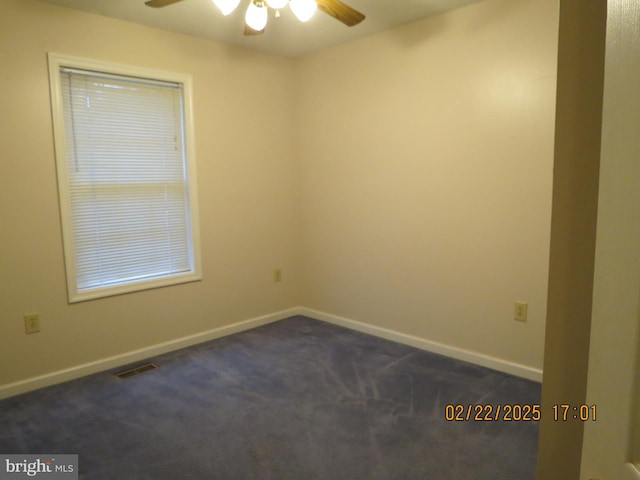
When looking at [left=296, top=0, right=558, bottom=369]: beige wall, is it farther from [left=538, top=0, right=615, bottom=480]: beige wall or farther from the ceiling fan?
[left=538, top=0, right=615, bottom=480]: beige wall

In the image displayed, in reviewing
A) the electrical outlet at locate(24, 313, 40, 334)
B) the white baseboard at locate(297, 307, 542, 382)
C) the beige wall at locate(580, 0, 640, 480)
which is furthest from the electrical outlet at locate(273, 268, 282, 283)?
the beige wall at locate(580, 0, 640, 480)

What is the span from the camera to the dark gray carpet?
1.91 meters

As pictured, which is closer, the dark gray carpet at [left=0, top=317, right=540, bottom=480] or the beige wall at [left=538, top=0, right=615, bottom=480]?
the beige wall at [left=538, top=0, right=615, bottom=480]

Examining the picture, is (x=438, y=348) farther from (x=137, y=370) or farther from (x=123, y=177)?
(x=123, y=177)

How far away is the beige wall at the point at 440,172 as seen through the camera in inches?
102

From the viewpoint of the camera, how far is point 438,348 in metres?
3.15

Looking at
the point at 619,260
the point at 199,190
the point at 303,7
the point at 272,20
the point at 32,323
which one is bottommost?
the point at 32,323

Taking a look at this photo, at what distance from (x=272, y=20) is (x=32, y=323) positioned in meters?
2.52

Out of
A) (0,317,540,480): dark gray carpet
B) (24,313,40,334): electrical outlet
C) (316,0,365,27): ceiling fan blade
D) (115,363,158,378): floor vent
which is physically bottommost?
(0,317,540,480): dark gray carpet

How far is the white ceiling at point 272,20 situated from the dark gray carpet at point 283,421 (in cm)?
236

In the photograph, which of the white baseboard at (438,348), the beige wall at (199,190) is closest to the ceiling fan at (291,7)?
the beige wall at (199,190)

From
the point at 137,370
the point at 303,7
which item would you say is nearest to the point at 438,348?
the point at 137,370

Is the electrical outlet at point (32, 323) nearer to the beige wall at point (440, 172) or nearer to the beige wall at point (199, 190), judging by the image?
the beige wall at point (199, 190)

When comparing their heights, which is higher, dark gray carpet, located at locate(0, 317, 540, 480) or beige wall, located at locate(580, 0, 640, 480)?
beige wall, located at locate(580, 0, 640, 480)
